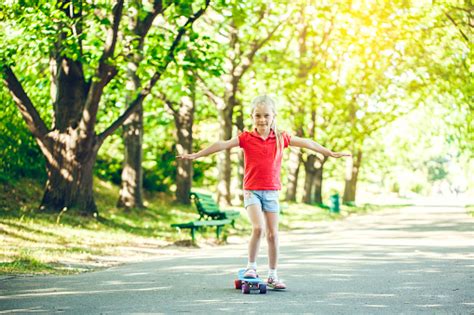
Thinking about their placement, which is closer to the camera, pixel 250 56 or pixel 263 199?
pixel 263 199

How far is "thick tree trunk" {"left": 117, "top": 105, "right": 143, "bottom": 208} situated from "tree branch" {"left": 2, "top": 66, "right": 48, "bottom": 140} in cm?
534

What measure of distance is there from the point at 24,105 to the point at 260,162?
1051cm

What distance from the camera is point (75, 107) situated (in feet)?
60.4

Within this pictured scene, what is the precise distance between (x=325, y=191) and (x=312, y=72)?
48767mm

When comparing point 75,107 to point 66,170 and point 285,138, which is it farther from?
point 285,138

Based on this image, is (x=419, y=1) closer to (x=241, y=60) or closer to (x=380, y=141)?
(x=241, y=60)

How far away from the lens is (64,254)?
42.0ft

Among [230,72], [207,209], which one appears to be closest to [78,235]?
[207,209]

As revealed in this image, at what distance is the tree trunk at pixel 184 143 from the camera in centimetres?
2762

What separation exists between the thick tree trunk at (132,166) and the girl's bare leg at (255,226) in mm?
14731

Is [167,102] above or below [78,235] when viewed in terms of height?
above

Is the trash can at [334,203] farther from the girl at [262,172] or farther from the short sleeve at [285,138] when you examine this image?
the girl at [262,172]

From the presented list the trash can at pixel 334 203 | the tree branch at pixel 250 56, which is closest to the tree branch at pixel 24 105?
the tree branch at pixel 250 56

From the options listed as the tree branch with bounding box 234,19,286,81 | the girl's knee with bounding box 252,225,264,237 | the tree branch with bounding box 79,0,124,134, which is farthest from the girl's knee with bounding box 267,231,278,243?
the tree branch with bounding box 234,19,286,81
